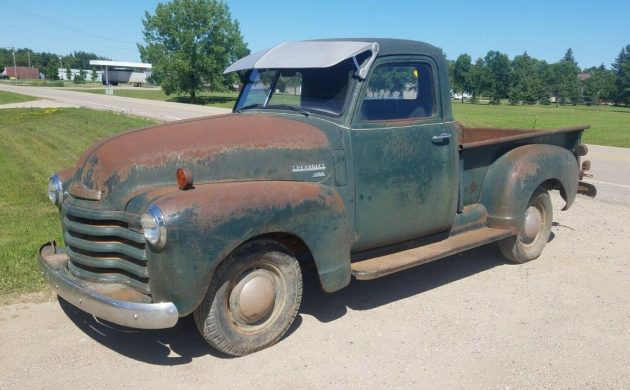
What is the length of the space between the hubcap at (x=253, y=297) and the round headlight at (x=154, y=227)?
0.67 m

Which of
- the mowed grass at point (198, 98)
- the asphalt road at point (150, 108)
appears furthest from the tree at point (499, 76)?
the asphalt road at point (150, 108)

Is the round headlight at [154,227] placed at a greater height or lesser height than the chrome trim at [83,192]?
lesser

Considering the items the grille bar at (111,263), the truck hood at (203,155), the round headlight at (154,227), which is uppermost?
the truck hood at (203,155)

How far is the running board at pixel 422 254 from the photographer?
168 inches

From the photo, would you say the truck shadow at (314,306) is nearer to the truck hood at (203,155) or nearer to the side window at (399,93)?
the truck hood at (203,155)

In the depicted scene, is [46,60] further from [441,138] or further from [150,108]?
[441,138]

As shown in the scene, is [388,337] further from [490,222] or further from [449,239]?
[490,222]

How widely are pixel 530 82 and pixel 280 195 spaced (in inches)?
3249

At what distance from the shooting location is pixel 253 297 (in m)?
3.75

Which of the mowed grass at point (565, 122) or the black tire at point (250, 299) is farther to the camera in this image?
the mowed grass at point (565, 122)

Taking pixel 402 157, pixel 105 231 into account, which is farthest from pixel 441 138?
pixel 105 231

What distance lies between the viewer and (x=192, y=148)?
Result: 3803 millimetres

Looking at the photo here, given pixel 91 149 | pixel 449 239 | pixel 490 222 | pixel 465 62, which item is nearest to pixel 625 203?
pixel 490 222

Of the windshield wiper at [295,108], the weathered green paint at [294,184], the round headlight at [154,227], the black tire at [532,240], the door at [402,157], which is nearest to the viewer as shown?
the round headlight at [154,227]
